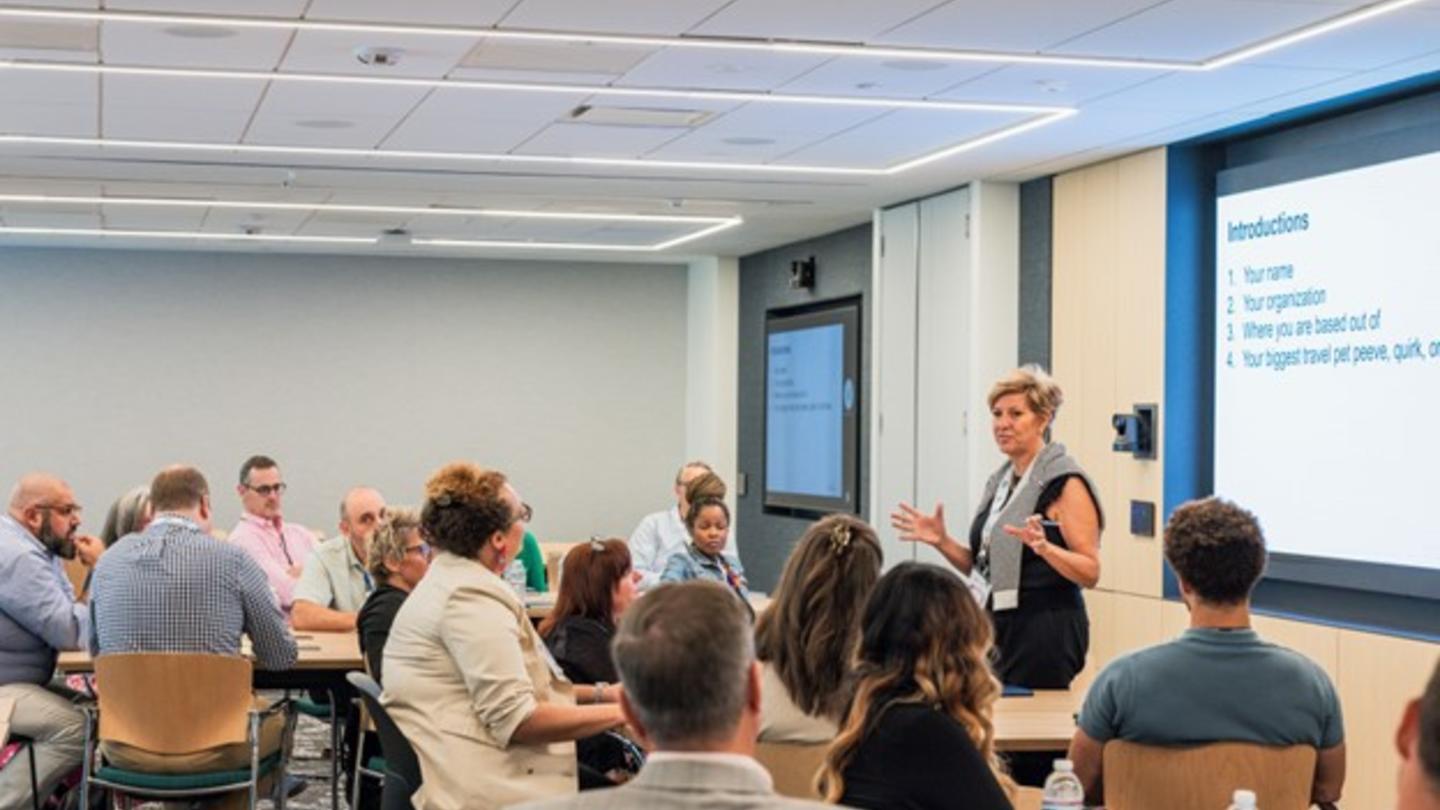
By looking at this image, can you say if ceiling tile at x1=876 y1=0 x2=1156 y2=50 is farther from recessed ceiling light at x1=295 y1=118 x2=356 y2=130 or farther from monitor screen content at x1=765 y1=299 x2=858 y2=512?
monitor screen content at x1=765 y1=299 x2=858 y2=512

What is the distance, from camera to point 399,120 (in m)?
8.88

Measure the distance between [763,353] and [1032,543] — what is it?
9176 mm

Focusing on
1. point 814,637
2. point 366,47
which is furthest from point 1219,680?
point 366,47

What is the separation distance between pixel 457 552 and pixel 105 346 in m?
11.3

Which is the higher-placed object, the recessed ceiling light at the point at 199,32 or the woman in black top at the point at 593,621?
the recessed ceiling light at the point at 199,32

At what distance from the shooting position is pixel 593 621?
578 cm

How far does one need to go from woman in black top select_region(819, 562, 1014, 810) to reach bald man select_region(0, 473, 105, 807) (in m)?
3.82

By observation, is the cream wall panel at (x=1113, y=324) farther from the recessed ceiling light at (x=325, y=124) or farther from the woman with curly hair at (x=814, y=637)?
the woman with curly hair at (x=814, y=637)

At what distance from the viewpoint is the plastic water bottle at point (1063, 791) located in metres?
3.77

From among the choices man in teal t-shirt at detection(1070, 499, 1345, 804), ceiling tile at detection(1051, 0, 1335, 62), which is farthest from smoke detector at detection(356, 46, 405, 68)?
man in teal t-shirt at detection(1070, 499, 1345, 804)

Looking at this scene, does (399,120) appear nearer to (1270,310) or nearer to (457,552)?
(1270,310)

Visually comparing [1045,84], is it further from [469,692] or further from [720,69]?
[469,692]

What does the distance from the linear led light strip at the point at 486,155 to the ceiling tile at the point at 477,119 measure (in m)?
0.28

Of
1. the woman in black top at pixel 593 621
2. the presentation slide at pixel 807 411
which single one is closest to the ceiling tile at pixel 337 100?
the woman in black top at pixel 593 621
